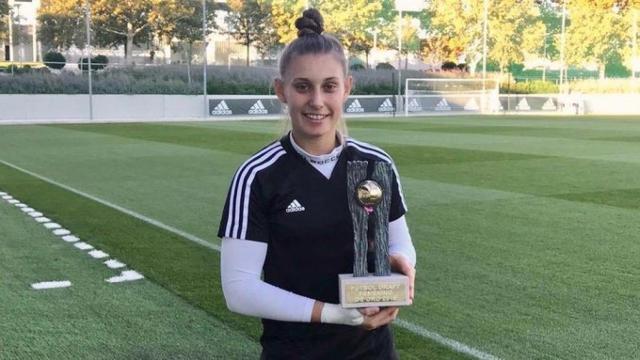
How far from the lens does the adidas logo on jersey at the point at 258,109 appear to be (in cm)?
3719

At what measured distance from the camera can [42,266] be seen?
6.66 meters

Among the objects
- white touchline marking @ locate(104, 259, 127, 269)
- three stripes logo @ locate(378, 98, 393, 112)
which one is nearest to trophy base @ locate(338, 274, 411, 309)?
white touchline marking @ locate(104, 259, 127, 269)

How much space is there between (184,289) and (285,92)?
3.77 metres

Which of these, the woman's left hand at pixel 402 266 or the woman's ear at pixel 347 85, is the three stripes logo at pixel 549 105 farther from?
the woman's left hand at pixel 402 266

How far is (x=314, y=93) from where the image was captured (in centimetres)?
228

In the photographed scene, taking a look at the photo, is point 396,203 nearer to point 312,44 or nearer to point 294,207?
point 294,207

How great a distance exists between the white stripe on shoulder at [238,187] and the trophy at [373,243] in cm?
31

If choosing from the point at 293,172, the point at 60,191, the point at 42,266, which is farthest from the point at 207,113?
the point at 293,172

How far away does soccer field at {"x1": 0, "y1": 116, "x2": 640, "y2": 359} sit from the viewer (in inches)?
185

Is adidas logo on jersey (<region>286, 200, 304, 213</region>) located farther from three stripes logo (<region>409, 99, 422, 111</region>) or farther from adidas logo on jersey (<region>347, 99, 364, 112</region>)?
three stripes logo (<region>409, 99, 422, 111</region>)

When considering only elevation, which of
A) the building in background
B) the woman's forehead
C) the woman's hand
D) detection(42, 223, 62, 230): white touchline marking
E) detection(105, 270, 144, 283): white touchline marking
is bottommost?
detection(105, 270, 144, 283): white touchline marking

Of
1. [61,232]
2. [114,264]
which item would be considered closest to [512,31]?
[61,232]

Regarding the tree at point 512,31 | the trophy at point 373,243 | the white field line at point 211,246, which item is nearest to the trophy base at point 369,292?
the trophy at point 373,243

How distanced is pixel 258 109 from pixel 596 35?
114 feet
